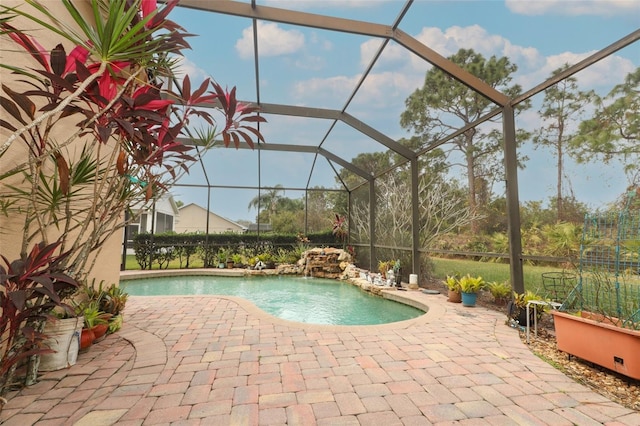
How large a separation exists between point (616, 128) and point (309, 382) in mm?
4235

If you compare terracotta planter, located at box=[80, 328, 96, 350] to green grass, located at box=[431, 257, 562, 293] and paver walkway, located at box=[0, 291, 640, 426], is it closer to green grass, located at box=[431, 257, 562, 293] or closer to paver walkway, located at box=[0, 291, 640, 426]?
paver walkway, located at box=[0, 291, 640, 426]

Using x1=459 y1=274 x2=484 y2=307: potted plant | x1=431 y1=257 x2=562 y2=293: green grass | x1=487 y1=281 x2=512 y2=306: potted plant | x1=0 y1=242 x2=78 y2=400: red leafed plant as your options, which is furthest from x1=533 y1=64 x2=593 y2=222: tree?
x1=0 y1=242 x2=78 y2=400: red leafed plant

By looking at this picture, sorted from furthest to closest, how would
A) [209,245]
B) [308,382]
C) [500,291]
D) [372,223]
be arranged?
[209,245] → [372,223] → [500,291] → [308,382]

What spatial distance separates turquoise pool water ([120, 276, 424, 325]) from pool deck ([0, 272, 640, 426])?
150cm

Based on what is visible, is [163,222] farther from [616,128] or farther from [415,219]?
[616,128]

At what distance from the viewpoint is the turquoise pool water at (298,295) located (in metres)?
5.08

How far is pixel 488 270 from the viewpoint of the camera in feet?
16.9

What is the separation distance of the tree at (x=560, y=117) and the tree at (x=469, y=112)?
0.37 metres

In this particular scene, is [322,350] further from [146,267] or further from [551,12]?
[146,267]

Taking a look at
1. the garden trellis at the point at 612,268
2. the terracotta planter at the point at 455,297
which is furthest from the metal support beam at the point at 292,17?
the terracotta planter at the point at 455,297

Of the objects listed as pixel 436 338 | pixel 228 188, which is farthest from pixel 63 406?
Result: pixel 228 188

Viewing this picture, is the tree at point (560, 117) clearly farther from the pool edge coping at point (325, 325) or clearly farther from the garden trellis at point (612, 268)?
the pool edge coping at point (325, 325)

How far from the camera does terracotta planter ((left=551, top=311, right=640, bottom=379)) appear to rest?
2.20 metres

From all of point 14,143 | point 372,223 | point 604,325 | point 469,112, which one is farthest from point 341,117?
point 604,325
